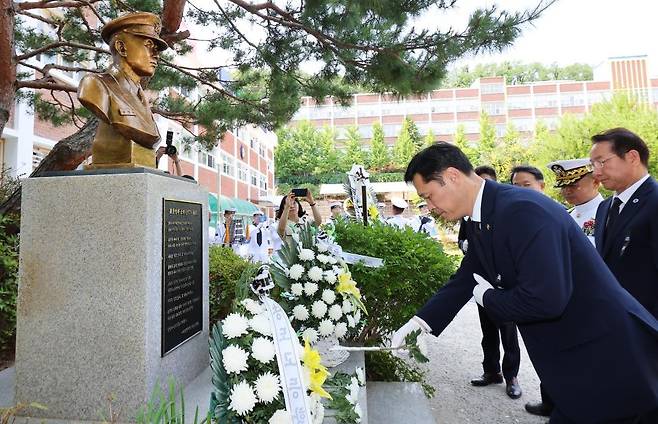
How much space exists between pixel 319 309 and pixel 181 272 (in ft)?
3.27

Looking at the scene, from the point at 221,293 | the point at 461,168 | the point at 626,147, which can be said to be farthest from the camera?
the point at 221,293

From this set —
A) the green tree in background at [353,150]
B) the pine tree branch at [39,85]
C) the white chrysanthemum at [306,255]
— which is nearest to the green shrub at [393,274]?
the white chrysanthemum at [306,255]

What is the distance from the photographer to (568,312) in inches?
67.4

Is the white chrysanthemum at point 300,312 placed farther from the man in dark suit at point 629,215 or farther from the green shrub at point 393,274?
the man in dark suit at point 629,215

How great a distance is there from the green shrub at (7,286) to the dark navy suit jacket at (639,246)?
468 centimetres

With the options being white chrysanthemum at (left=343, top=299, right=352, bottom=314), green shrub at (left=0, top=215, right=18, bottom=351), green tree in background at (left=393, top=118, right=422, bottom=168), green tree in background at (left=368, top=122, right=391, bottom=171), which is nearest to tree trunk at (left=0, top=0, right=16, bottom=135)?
green shrub at (left=0, top=215, right=18, bottom=351)

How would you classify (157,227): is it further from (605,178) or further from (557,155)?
(557,155)

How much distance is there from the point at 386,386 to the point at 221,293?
2.11 metres

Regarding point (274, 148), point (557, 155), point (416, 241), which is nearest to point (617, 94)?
point (557, 155)

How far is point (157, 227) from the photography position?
2547 millimetres

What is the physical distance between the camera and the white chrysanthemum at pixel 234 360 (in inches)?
66.0

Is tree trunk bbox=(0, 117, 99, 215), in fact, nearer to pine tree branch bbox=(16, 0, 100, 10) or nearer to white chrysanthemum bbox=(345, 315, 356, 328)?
pine tree branch bbox=(16, 0, 100, 10)

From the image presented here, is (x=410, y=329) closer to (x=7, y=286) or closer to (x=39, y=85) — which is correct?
(x=7, y=286)

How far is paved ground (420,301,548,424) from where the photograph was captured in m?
3.57
